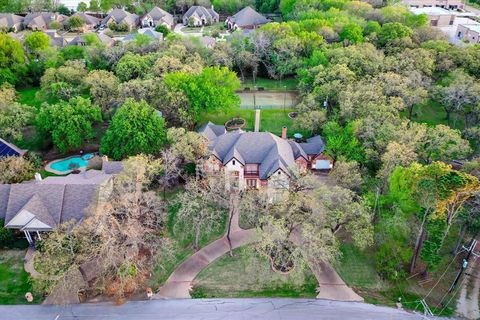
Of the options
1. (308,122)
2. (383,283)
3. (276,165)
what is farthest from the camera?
(308,122)

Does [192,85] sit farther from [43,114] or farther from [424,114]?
[424,114]

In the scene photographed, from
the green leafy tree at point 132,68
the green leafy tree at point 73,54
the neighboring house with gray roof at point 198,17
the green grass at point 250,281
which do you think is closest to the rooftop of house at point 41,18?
the neighboring house with gray roof at point 198,17

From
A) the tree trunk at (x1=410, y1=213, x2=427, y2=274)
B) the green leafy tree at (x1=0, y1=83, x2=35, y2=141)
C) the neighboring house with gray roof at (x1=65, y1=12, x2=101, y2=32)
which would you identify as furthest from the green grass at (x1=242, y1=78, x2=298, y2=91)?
the neighboring house with gray roof at (x1=65, y1=12, x2=101, y2=32)

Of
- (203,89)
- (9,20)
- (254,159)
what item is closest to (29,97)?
(203,89)

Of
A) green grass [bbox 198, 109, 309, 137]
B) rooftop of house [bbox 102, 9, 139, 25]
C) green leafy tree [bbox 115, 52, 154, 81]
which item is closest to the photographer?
green grass [bbox 198, 109, 309, 137]

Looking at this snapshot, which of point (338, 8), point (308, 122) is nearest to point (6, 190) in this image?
point (308, 122)

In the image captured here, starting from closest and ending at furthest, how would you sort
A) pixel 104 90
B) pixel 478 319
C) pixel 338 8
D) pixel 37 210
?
1. pixel 478 319
2. pixel 37 210
3. pixel 104 90
4. pixel 338 8

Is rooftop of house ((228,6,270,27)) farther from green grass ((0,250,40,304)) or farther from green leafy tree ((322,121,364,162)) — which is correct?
green grass ((0,250,40,304))
